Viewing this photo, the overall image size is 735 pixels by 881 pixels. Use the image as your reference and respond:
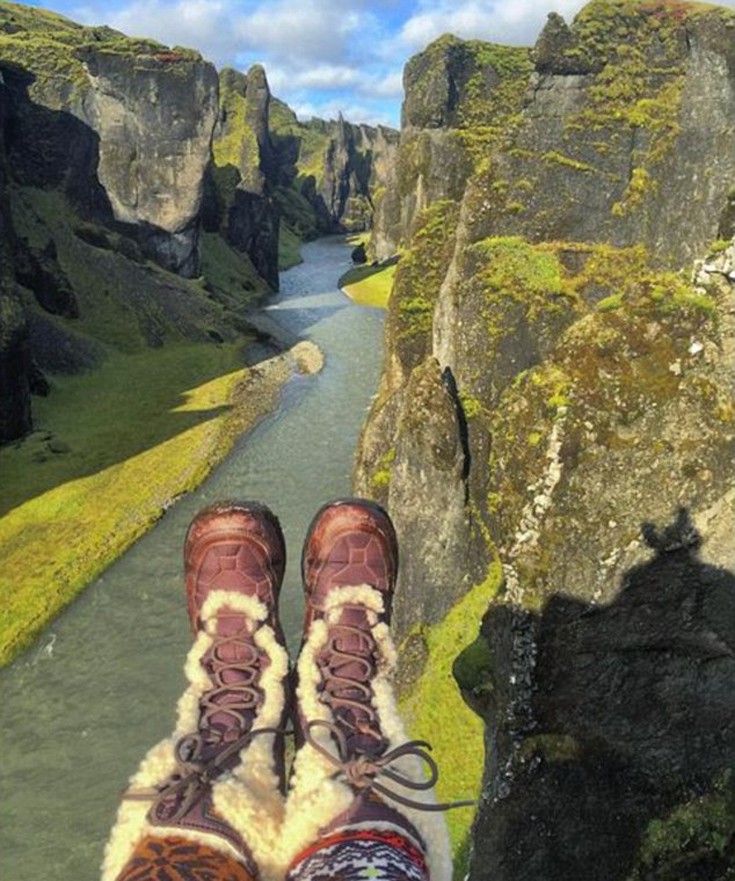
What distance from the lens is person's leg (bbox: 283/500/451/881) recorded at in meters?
3.91

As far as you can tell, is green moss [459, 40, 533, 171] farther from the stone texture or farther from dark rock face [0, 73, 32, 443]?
the stone texture

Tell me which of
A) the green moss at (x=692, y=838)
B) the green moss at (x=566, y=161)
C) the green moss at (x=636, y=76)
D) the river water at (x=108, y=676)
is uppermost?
the green moss at (x=636, y=76)

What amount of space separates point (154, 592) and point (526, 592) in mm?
19833

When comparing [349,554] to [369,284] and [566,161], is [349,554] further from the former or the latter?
[369,284]

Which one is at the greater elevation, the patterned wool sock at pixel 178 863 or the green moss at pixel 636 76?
the green moss at pixel 636 76

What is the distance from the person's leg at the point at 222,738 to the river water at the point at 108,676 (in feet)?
42.9

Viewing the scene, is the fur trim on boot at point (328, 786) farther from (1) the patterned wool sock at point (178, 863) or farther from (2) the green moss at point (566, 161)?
(2) the green moss at point (566, 161)

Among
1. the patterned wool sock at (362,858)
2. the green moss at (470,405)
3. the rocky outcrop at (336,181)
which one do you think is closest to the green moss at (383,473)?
the green moss at (470,405)

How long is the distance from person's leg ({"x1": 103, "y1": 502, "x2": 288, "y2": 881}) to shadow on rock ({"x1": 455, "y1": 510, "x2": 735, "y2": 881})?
3.41 m

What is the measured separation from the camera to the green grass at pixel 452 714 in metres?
11.7

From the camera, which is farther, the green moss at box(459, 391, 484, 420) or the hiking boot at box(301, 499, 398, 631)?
the green moss at box(459, 391, 484, 420)

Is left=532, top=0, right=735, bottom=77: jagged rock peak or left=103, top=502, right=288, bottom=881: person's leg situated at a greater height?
left=532, top=0, right=735, bottom=77: jagged rock peak

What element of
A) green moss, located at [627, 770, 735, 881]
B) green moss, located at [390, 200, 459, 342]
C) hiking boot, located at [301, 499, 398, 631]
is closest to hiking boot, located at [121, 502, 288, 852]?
hiking boot, located at [301, 499, 398, 631]

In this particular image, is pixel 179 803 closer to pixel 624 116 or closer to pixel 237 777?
pixel 237 777
